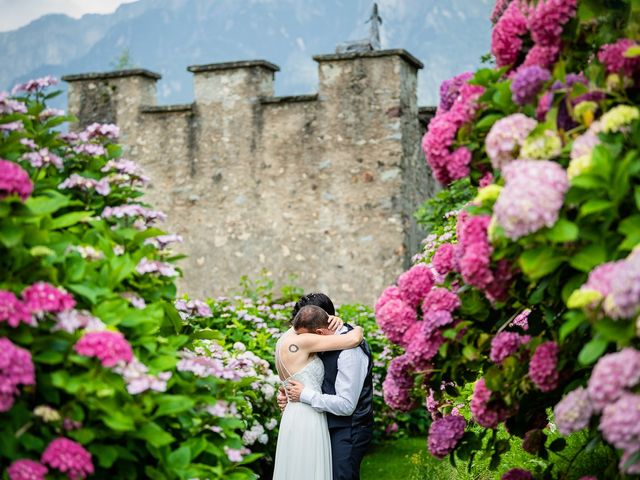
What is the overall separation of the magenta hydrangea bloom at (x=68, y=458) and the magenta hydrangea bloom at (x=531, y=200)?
55.1 inches

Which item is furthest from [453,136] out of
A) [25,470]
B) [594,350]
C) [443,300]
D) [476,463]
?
[476,463]

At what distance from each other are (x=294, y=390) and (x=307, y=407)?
4.8 inches

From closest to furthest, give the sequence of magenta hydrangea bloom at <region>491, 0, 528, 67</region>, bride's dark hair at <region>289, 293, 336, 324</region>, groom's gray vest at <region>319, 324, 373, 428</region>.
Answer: magenta hydrangea bloom at <region>491, 0, 528, 67</region>
groom's gray vest at <region>319, 324, 373, 428</region>
bride's dark hair at <region>289, 293, 336, 324</region>

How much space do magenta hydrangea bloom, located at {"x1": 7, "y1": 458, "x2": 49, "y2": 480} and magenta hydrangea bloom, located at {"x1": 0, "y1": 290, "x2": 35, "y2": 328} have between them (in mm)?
398

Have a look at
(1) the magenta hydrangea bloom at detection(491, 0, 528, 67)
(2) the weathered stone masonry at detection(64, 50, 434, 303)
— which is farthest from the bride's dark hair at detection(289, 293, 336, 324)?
(2) the weathered stone masonry at detection(64, 50, 434, 303)

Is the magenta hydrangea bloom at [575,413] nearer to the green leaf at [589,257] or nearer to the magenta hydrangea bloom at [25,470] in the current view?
the green leaf at [589,257]

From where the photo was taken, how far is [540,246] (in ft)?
10.1

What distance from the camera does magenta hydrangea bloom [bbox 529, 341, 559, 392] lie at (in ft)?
11.0

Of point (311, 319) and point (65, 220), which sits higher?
point (65, 220)

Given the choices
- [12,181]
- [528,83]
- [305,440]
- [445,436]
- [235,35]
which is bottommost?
[305,440]

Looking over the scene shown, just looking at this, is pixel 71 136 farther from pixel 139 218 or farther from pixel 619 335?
pixel 619 335

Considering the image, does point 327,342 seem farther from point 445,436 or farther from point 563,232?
point 563,232

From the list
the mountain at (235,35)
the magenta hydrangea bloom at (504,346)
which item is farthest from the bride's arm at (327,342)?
the mountain at (235,35)

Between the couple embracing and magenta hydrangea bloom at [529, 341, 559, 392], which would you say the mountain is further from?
magenta hydrangea bloom at [529, 341, 559, 392]
